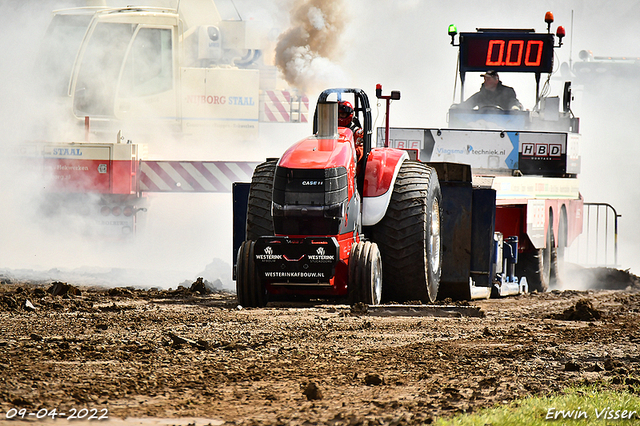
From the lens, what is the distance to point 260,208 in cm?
813

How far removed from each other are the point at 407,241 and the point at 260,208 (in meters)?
1.42

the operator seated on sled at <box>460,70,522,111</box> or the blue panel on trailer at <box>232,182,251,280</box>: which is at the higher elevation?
the operator seated on sled at <box>460,70,522,111</box>

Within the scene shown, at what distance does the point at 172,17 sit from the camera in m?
14.9

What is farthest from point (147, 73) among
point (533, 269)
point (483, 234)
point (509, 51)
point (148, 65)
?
point (483, 234)

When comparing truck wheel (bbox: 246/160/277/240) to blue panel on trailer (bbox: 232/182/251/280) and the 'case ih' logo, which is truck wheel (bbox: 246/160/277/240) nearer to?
blue panel on trailer (bbox: 232/182/251/280)

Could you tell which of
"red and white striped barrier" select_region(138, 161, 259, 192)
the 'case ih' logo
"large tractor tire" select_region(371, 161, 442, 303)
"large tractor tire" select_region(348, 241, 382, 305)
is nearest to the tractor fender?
"large tractor tire" select_region(371, 161, 442, 303)

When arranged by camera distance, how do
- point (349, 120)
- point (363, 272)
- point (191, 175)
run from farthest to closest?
point (191, 175)
point (349, 120)
point (363, 272)

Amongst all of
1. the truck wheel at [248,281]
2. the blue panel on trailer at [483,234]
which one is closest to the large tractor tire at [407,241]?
the blue panel on trailer at [483,234]

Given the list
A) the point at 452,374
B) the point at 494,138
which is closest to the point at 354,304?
the point at 452,374

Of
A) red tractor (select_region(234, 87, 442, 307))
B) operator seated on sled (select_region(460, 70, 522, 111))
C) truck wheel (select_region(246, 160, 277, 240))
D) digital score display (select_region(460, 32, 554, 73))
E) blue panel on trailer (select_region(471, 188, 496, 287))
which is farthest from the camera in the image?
operator seated on sled (select_region(460, 70, 522, 111))

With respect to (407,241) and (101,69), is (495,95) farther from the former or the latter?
(407,241)

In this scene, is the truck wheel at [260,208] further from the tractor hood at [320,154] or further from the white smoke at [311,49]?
the white smoke at [311,49]

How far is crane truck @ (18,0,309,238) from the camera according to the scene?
41.1ft

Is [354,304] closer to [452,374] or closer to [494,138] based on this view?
[452,374]
